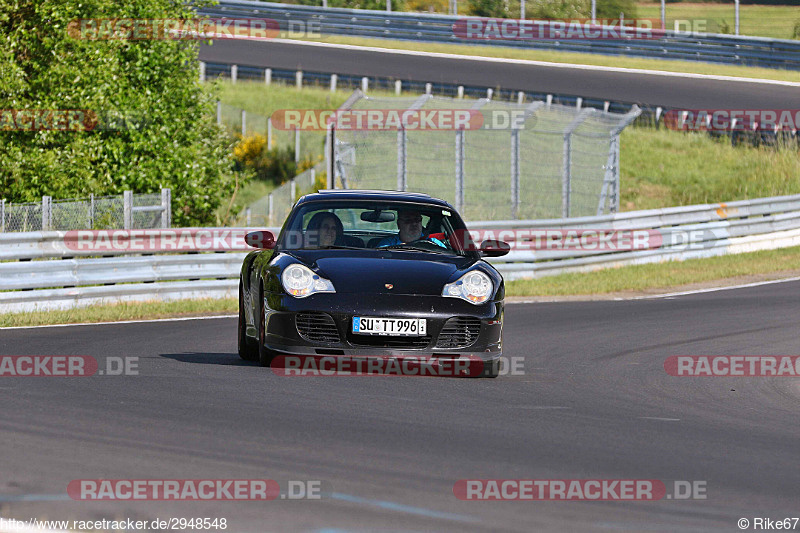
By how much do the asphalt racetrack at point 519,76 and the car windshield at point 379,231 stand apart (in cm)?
2580

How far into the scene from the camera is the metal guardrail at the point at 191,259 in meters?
15.2

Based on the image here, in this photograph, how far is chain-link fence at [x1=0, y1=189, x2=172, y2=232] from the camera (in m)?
16.8

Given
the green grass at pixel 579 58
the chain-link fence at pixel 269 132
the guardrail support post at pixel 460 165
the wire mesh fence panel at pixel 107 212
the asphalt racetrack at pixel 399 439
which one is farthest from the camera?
the green grass at pixel 579 58

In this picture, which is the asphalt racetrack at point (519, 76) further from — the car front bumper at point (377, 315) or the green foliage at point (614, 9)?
the car front bumper at point (377, 315)

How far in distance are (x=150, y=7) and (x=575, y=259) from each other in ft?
27.4

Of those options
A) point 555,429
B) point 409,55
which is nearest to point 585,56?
point 409,55

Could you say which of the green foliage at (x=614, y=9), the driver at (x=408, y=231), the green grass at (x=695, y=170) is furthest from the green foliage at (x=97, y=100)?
the green foliage at (x=614, y=9)

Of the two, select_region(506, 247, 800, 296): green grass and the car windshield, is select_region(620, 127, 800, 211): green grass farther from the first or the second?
the car windshield

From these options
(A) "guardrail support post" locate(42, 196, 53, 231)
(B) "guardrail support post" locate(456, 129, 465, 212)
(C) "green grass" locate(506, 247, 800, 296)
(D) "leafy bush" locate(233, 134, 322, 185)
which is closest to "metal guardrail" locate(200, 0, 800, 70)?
(D) "leafy bush" locate(233, 134, 322, 185)

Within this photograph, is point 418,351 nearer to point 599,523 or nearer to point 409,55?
point 599,523

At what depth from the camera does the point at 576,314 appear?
16.1 m

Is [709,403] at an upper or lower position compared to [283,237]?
lower

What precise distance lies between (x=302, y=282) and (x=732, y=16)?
173ft

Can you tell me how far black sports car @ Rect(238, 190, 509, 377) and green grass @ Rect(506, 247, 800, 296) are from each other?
936cm
